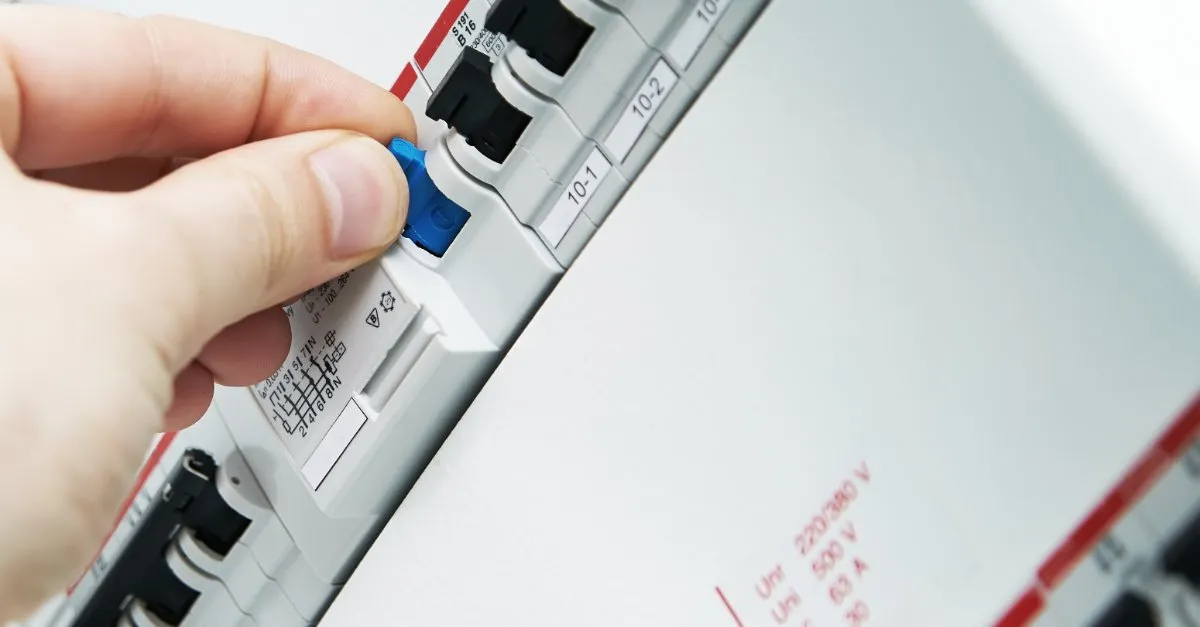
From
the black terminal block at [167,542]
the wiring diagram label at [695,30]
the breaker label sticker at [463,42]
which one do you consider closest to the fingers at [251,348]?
the black terminal block at [167,542]

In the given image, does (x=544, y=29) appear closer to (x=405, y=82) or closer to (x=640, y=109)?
(x=640, y=109)

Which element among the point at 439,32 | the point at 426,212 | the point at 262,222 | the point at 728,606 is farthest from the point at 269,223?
the point at 728,606

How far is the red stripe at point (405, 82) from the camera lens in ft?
2.15

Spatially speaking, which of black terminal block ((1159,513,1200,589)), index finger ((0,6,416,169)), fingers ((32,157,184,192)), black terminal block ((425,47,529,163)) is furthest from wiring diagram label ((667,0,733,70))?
fingers ((32,157,184,192))

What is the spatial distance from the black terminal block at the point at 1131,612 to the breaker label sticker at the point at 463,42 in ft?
1.53

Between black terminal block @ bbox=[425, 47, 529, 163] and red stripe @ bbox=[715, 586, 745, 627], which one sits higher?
black terminal block @ bbox=[425, 47, 529, 163]

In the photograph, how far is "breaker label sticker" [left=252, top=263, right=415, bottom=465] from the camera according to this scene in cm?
56

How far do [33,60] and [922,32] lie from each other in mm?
527

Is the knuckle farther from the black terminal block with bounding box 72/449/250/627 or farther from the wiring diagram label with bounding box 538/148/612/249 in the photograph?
the black terminal block with bounding box 72/449/250/627

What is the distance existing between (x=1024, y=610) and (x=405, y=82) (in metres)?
0.55

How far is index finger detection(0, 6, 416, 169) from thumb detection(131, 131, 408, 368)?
0.27 ft

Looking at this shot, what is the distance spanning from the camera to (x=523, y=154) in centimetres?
55

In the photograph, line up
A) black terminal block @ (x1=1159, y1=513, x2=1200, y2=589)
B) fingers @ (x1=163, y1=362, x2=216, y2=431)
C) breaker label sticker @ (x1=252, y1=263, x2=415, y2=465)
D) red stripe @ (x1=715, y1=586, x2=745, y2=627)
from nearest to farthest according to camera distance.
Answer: black terminal block @ (x1=1159, y1=513, x2=1200, y2=589) → red stripe @ (x1=715, y1=586, x2=745, y2=627) → breaker label sticker @ (x1=252, y1=263, x2=415, y2=465) → fingers @ (x1=163, y1=362, x2=216, y2=431)

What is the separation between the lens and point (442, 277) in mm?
586
